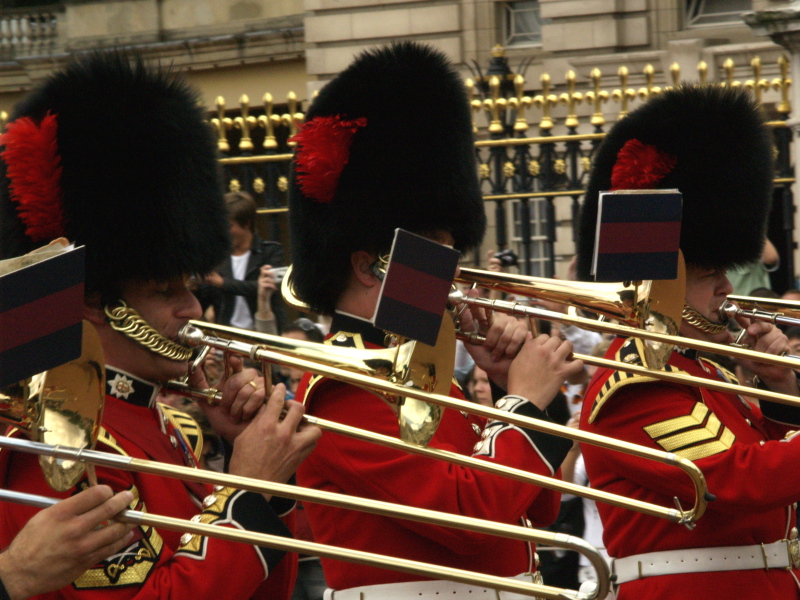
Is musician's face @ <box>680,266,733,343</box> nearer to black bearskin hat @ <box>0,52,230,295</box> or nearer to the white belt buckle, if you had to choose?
the white belt buckle

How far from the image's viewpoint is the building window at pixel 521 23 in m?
14.0

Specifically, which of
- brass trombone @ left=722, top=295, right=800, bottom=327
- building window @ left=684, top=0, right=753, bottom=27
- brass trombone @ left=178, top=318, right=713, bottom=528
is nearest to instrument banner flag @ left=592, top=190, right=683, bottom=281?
brass trombone @ left=178, top=318, right=713, bottom=528

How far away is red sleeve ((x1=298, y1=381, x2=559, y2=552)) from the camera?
284 centimetres

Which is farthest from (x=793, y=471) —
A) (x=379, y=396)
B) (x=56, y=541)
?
(x=56, y=541)

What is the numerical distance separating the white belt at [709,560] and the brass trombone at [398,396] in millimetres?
648

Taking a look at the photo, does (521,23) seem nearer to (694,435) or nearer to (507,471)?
(694,435)

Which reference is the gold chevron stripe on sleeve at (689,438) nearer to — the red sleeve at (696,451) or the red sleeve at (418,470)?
the red sleeve at (696,451)

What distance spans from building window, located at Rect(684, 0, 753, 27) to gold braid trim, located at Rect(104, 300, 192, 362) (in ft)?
35.0

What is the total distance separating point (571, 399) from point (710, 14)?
8.11 metres

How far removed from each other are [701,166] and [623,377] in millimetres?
859

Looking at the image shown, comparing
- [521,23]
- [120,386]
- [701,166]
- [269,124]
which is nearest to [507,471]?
[120,386]

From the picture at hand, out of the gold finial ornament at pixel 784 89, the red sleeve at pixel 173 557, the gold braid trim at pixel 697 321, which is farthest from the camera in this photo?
the gold finial ornament at pixel 784 89

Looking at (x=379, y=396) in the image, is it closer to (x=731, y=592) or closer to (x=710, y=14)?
(x=731, y=592)

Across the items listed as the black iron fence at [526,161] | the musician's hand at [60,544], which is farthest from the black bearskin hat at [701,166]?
the black iron fence at [526,161]
